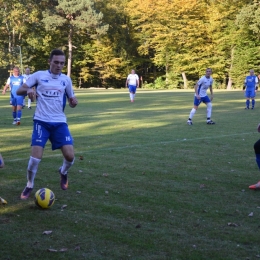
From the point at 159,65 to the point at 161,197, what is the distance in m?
62.9

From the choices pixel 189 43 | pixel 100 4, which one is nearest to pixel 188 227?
pixel 189 43

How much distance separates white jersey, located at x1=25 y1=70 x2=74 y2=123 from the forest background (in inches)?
1994

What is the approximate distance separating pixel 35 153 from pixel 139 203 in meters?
1.63

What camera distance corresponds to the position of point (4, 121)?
56.6 ft

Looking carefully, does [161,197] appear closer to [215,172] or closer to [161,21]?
[215,172]

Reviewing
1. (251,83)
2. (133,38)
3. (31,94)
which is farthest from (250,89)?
(133,38)

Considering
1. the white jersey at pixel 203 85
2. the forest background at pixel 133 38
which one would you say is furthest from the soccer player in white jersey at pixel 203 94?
the forest background at pixel 133 38

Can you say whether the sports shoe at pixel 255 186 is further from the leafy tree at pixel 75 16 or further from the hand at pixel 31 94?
the leafy tree at pixel 75 16

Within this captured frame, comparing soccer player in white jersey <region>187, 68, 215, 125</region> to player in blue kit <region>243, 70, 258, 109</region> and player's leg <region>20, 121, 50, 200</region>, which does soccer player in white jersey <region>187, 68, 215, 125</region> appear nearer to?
player in blue kit <region>243, 70, 258, 109</region>

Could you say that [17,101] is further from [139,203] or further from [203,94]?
[139,203]

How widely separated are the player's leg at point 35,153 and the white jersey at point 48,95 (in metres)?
0.15

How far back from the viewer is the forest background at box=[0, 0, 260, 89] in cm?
5862

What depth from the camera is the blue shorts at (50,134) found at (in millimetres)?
6344

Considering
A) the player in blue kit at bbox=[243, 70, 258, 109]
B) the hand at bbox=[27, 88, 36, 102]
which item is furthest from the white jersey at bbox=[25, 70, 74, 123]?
the player in blue kit at bbox=[243, 70, 258, 109]
